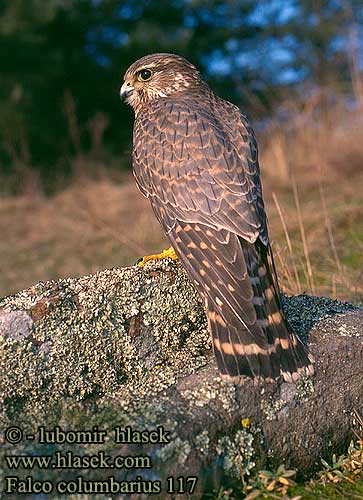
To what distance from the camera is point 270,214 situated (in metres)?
7.44

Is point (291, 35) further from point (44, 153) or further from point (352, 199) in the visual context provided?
point (352, 199)

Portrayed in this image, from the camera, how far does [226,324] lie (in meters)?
2.39

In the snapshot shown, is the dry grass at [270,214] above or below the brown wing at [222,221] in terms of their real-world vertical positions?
above

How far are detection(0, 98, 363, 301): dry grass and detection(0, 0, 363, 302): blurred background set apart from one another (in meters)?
0.03

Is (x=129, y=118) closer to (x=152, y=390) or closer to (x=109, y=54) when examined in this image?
(x=109, y=54)

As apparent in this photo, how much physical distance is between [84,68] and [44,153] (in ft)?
7.32

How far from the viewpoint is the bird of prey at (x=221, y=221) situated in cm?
238

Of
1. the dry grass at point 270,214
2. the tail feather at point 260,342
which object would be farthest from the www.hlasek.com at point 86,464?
the dry grass at point 270,214

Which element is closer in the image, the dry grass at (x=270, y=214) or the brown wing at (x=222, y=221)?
the brown wing at (x=222, y=221)

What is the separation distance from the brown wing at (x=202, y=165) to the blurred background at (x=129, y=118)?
5.78 feet

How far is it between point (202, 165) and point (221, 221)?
12.0 inches

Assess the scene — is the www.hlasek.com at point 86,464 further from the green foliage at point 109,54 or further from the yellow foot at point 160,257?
the green foliage at point 109,54

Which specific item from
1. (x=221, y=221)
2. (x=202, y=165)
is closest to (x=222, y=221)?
(x=221, y=221)

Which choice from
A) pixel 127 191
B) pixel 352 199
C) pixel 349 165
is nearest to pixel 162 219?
pixel 352 199
